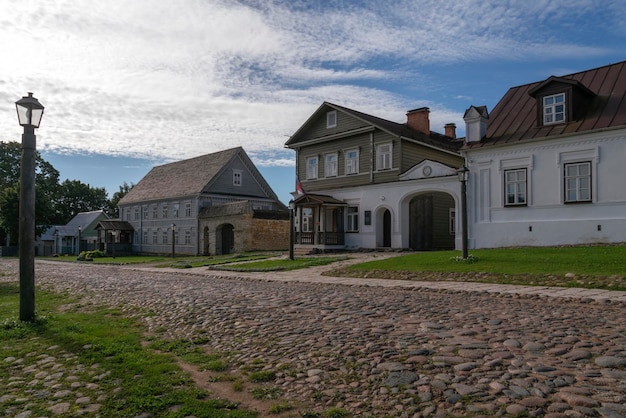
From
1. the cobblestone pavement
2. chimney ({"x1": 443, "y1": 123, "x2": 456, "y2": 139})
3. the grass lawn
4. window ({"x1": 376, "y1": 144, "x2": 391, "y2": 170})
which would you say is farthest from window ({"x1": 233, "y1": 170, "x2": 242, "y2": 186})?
the cobblestone pavement

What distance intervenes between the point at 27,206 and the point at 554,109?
2046cm

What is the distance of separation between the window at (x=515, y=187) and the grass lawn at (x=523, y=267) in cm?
397

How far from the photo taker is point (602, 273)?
12.5 meters

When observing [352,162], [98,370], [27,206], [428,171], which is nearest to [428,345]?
[98,370]

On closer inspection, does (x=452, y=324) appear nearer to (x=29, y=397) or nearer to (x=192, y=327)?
(x=192, y=327)

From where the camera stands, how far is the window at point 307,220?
31016 millimetres

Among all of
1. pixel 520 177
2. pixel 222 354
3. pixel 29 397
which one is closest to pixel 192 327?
pixel 222 354

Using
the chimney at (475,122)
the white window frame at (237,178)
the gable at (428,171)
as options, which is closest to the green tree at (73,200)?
the white window frame at (237,178)

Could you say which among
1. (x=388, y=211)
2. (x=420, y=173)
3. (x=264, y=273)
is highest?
(x=420, y=173)

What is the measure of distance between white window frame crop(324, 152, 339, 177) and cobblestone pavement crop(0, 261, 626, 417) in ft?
65.8

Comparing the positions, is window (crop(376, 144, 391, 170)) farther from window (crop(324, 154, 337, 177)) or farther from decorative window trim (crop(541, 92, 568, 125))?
decorative window trim (crop(541, 92, 568, 125))

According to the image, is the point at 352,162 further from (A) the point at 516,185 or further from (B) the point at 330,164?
(A) the point at 516,185

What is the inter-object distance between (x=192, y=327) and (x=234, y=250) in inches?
1139

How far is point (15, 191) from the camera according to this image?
54.2m
